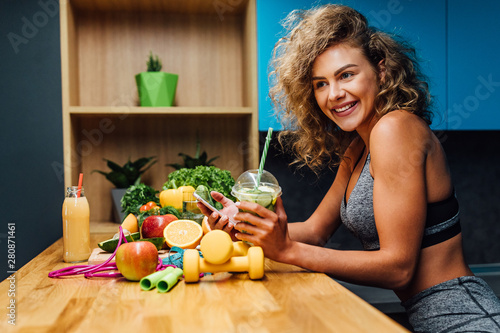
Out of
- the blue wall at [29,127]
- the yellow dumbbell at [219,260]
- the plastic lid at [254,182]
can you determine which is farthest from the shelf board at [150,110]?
the yellow dumbbell at [219,260]

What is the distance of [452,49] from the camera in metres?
2.02

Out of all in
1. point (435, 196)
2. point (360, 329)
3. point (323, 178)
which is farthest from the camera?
point (323, 178)

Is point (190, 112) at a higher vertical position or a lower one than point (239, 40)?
lower

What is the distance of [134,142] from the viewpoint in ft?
7.33

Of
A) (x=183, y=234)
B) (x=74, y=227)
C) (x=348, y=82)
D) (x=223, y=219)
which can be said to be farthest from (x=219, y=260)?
(x=348, y=82)

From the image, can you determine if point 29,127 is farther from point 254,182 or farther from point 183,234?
point 254,182

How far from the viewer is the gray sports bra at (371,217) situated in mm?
1188

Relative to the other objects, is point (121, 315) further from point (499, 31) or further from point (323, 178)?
point (499, 31)

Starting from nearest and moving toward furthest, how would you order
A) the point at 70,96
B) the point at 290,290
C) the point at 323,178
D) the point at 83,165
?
1. the point at 290,290
2. the point at 70,96
3. the point at 83,165
4. the point at 323,178

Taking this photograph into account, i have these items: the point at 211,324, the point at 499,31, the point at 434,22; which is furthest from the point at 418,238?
the point at 499,31

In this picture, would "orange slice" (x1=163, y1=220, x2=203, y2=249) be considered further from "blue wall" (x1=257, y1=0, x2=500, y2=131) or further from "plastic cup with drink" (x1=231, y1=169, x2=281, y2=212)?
"blue wall" (x1=257, y1=0, x2=500, y2=131)

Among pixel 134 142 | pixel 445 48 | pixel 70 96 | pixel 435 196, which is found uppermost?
pixel 445 48

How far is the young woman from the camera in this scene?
1048 millimetres

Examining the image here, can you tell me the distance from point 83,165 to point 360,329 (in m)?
1.84
